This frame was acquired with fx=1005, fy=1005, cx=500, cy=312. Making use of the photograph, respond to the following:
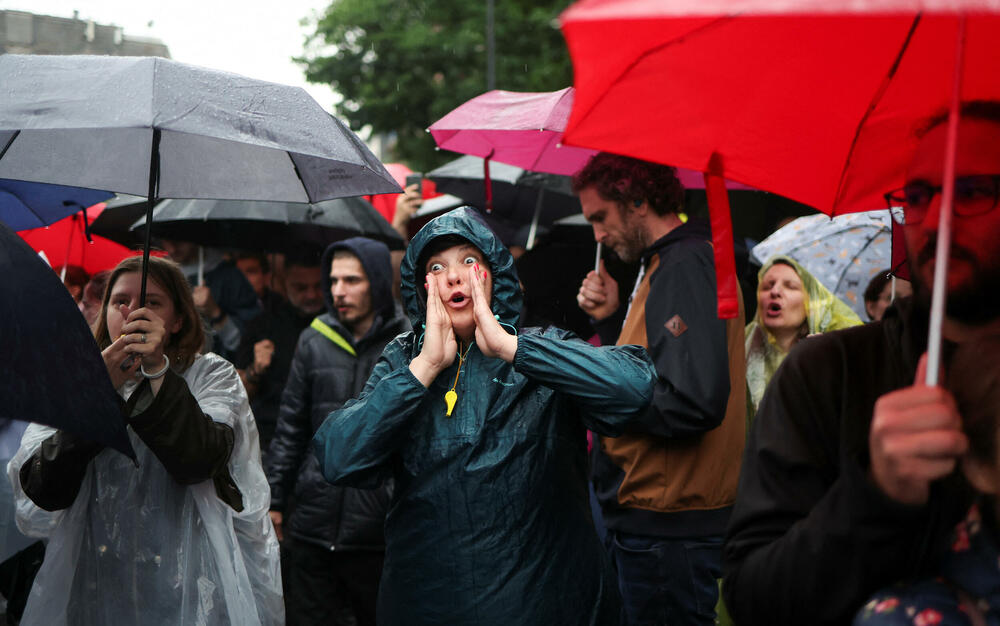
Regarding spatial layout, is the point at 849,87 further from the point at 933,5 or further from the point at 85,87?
the point at 85,87

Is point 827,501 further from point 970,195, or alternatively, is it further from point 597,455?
point 597,455

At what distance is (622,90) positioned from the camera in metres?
2.07

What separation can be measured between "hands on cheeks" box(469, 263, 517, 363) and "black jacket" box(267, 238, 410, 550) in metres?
2.28

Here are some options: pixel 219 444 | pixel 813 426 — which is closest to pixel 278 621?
pixel 219 444

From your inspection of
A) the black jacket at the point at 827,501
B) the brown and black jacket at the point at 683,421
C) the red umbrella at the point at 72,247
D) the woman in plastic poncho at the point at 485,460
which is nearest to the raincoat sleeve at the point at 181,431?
the woman in plastic poncho at the point at 485,460

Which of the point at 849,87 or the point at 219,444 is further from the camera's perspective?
the point at 219,444

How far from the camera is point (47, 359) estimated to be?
98.6 inches

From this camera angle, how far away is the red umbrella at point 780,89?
6.04 ft

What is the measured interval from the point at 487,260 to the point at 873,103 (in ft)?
4.77

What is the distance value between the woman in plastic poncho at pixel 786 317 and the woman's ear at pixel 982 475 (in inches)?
132

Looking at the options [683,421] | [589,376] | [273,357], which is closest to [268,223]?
[273,357]

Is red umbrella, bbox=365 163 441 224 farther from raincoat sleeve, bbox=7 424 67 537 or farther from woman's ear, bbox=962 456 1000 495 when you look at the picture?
woman's ear, bbox=962 456 1000 495

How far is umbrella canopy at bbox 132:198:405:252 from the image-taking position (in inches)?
263

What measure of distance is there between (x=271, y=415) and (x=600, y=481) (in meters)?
2.86
